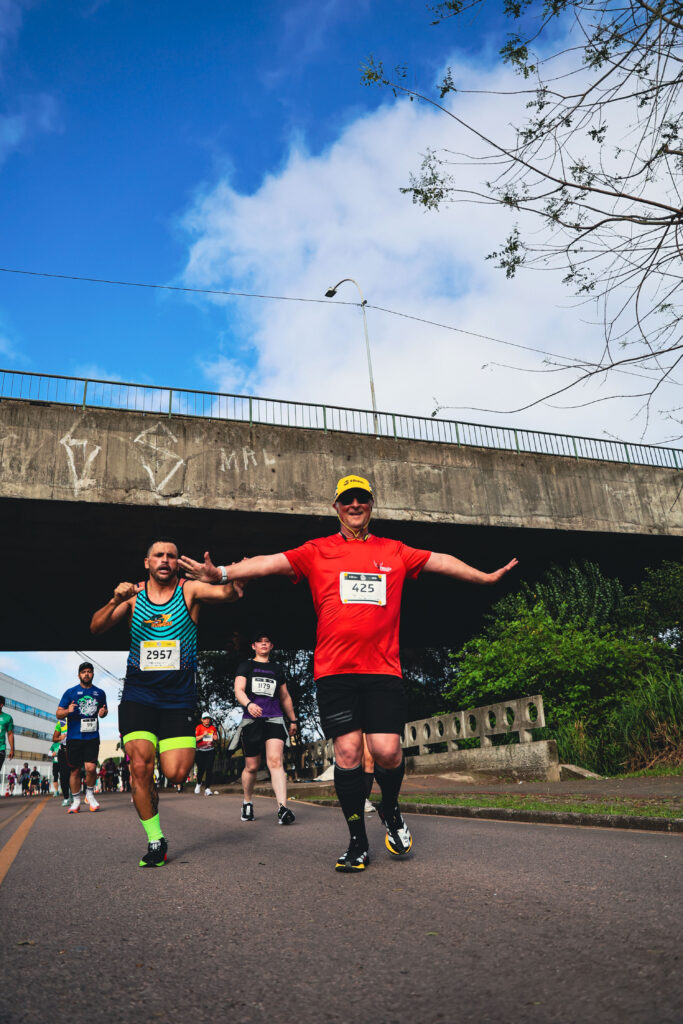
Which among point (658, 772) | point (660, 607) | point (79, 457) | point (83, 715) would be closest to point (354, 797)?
point (658, 772)

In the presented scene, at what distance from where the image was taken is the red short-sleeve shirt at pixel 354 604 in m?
4.48

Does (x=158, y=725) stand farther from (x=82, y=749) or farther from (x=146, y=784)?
(x=82, y=749)

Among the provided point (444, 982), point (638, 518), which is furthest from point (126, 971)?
point (638, 518)

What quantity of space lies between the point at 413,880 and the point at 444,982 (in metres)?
1.82

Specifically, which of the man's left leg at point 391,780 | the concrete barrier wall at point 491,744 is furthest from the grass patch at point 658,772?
the man's left leg at point 391,780

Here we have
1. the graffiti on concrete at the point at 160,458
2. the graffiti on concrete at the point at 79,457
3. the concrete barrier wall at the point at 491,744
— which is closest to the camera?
the concrete barrier wall at the point at 491,744

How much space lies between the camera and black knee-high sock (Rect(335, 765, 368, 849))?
451 cm

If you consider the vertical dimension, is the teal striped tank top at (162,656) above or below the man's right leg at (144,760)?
above

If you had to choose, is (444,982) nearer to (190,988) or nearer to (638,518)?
(190,988)

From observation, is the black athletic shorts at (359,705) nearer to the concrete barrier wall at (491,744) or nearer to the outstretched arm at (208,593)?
the outstretched arm at (208,593)

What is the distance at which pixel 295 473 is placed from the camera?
17.3 metres

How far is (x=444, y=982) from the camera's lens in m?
2.28

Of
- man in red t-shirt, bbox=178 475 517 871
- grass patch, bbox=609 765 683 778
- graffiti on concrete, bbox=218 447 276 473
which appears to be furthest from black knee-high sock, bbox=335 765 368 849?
graffiti on concrete, bbox=218 447 276 473

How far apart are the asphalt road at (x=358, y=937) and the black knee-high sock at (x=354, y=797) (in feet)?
0.69
